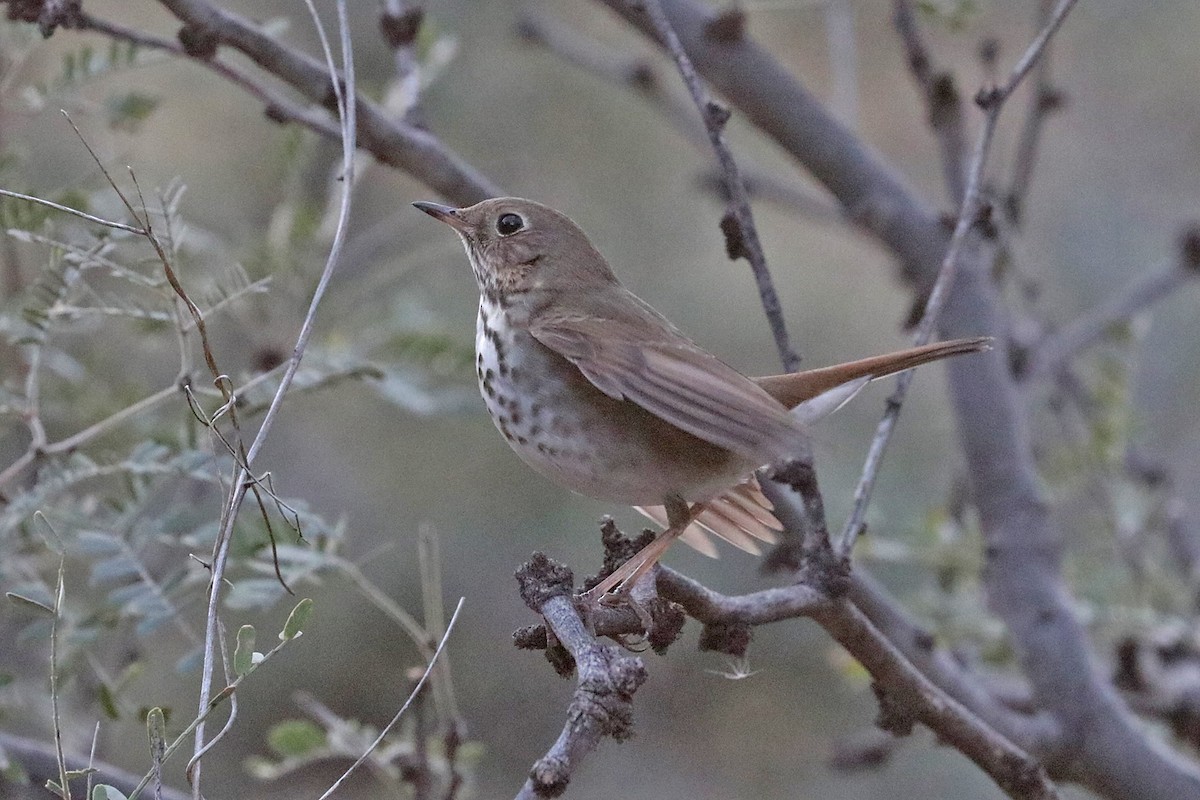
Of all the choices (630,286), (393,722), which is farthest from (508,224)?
(630,286)

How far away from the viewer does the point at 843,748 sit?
377 cm

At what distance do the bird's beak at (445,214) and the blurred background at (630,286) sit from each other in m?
0.50

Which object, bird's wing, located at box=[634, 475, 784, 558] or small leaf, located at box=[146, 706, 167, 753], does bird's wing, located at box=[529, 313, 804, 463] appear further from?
small leaf, located at box=[146, 706, 167, 753]

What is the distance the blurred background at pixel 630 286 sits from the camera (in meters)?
4.28

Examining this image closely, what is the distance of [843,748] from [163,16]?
3880mm

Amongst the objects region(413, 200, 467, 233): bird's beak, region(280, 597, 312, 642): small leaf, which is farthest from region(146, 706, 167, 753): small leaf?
region(413, 200, 467, 233): bird's beak

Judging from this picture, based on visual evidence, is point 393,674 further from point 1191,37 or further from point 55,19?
point 1191,37

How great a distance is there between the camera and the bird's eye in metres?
2.90

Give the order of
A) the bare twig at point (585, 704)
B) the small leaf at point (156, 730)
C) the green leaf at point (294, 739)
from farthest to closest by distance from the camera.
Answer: the green leaf at point (294, 739), the small leaf at point (156, 730), the bare twig at point (585, 704)

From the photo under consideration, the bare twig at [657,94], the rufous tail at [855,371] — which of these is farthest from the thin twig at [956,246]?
the bare twig at [657,94]

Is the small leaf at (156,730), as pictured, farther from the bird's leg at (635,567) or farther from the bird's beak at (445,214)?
the bird's beak at (445,214)

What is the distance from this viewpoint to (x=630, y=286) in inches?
223

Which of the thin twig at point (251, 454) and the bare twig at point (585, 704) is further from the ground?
the thin twig at point (251, 454)

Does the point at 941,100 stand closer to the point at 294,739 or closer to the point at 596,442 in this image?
the point at 596,442
